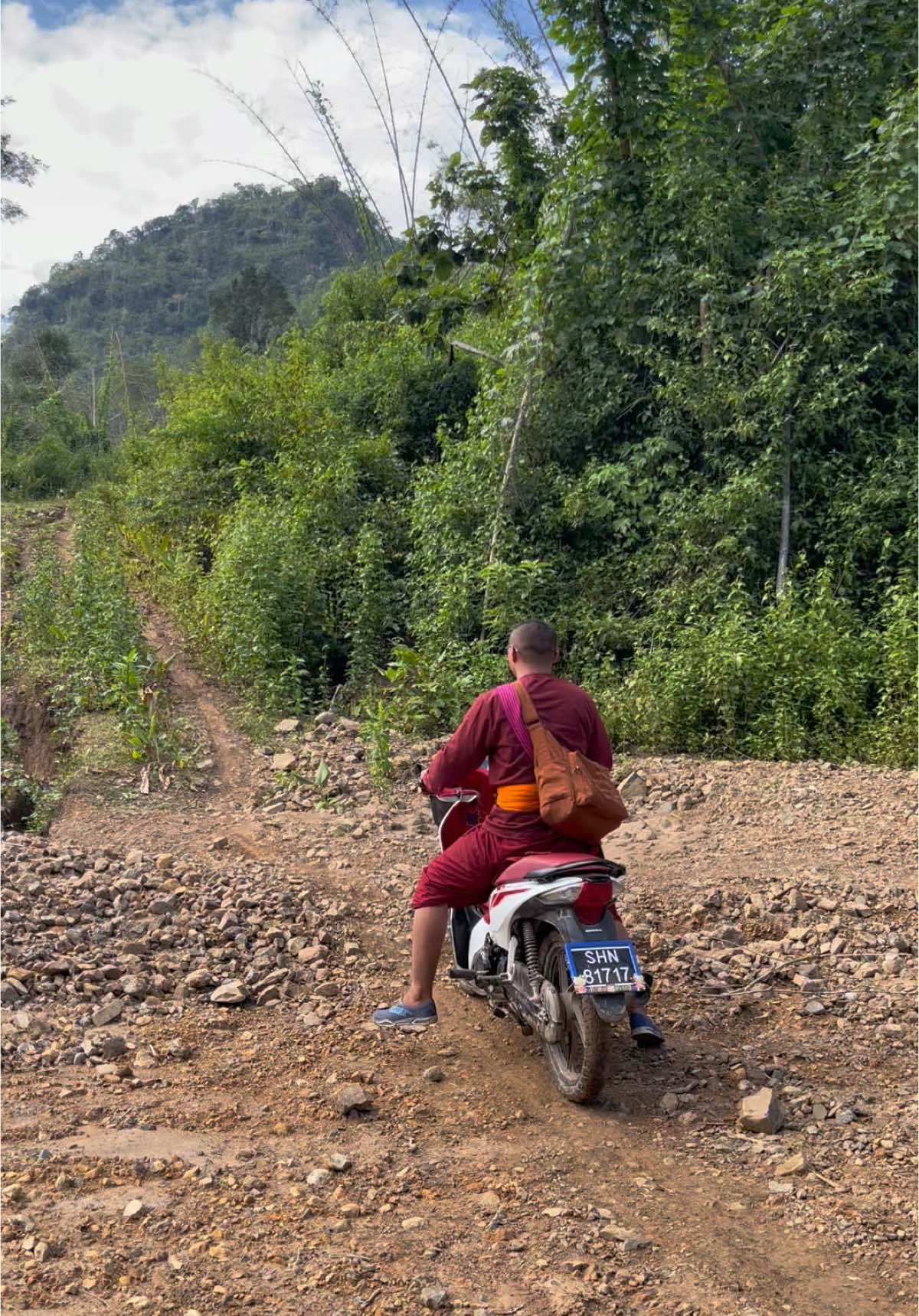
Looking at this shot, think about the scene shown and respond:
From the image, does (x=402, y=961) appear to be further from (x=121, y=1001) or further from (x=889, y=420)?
(x=889, y=420)

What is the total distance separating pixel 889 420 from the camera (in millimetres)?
9477

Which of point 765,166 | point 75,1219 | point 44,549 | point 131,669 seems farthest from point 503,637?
point 44,549

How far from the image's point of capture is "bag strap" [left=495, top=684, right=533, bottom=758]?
3.58 metres

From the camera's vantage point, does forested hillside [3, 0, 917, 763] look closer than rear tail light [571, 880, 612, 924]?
No

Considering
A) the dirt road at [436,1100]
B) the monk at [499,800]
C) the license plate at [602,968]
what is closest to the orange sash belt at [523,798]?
the monk at [499,800]

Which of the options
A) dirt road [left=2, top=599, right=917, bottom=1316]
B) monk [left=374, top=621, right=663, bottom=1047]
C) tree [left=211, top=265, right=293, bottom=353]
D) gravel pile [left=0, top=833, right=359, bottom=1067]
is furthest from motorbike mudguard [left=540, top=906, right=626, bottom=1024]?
tree [left=211, top=265, right=293, bottom=353]

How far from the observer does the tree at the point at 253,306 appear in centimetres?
2977

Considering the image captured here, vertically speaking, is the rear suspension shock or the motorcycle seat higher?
the motorcycle seat

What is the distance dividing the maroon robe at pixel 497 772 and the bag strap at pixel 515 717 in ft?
0.04

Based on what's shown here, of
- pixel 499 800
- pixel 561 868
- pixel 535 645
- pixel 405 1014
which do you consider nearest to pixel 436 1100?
pixel 405 1014

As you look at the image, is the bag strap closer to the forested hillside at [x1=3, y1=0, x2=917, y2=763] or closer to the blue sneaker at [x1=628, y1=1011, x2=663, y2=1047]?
the blue sneaker at [x1=628, y1=1011, x2=663, y2=1047]

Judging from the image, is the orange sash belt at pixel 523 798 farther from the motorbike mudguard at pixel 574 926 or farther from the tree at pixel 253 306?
the tree at pixel 253 306

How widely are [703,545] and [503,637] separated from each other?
1984 mm

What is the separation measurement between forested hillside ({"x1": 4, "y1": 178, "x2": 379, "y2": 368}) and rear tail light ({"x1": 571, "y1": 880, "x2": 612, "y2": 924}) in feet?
127
